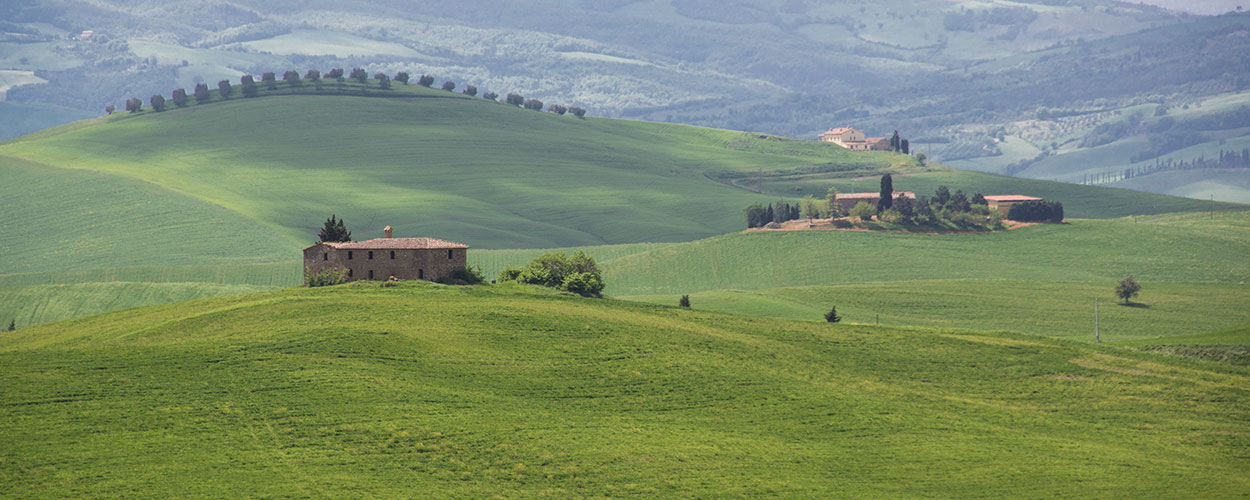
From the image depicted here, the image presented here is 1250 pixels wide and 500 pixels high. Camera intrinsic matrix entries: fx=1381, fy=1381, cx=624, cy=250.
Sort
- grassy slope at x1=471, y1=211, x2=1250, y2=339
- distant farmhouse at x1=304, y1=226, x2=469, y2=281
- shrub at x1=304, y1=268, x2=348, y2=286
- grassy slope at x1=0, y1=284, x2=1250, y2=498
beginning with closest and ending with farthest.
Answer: grassy slope at x1=0, y1=284, x2=1250, y2=498, distant farmhouse at x1=304, y1=226, x2=469, y2=281, shrub at x1=304, y1=268, x2=348, y2=286, grassy slope at x1=471, y1=211, x2=1250, y2=339

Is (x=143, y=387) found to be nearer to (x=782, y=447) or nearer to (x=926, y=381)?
(x=782, y=447)

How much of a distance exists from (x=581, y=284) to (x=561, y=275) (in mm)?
3262

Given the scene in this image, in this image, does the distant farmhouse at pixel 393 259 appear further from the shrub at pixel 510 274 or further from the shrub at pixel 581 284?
the shrub at pixel 510 274

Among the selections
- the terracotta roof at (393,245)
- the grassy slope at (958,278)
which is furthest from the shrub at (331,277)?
the grassy slope at (958,278)

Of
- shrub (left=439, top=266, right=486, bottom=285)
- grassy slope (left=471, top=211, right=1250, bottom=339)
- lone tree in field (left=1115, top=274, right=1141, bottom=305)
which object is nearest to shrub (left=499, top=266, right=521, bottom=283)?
shrub (left=439, top=266, right=486, bottom=285)

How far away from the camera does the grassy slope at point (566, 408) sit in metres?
64.1

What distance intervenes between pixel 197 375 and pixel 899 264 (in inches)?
4803

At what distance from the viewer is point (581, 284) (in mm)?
110375

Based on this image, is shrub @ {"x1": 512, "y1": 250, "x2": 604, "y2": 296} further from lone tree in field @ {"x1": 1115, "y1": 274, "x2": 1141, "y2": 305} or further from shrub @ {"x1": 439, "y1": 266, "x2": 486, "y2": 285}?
lone tree in field @ {"x1": 1115, "y1": 274, "x2": 1141, "y2": 305}

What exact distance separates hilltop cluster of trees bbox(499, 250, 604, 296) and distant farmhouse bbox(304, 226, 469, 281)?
24.4 feet

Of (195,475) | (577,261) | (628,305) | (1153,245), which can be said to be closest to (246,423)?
(195,475)

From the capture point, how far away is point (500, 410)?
2852 inches

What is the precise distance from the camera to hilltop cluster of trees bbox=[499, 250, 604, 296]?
11038 cm

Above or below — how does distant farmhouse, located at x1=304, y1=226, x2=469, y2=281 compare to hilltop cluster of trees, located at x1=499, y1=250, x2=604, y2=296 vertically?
above
